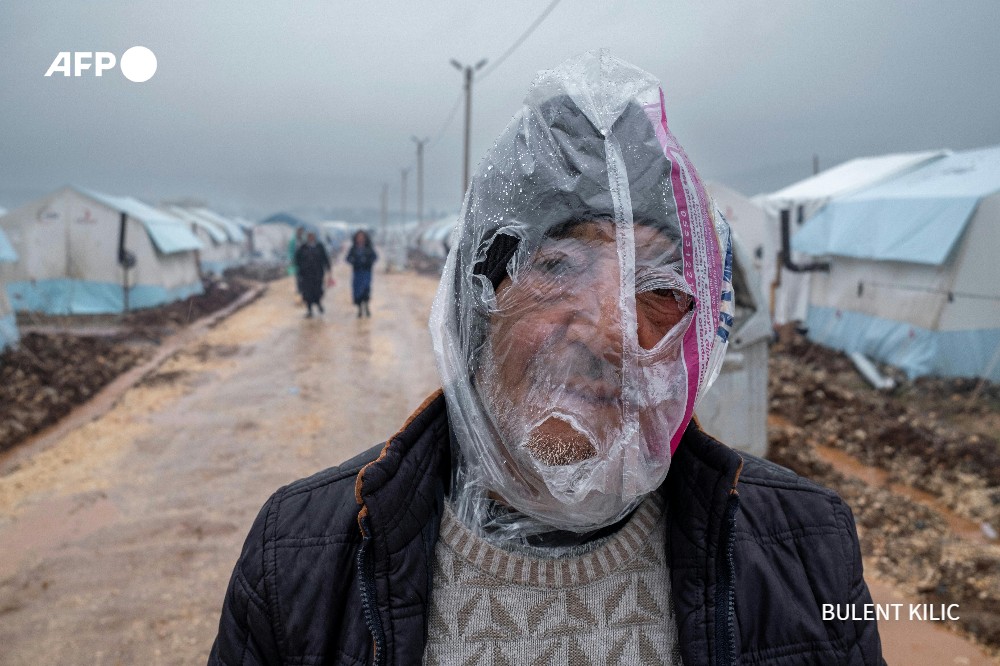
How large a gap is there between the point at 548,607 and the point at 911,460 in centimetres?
634

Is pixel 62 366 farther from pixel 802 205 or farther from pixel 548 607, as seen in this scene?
pixel 802 205

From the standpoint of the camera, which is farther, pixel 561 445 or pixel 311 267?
pixel 311 267

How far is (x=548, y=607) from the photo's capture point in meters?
1.12

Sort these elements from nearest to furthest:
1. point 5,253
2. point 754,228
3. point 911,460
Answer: point 911,460, point 5,253, point 754,228

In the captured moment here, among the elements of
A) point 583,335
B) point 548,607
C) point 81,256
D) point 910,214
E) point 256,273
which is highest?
point 910,214

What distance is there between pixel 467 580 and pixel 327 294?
20132mm

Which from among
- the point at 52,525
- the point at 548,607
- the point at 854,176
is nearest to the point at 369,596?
the point at 548,607

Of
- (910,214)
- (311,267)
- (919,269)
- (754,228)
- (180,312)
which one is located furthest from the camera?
(180,312)

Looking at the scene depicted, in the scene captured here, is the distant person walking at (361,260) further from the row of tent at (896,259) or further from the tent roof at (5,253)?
the row of tent at (896,259)

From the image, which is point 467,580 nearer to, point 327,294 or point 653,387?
point 653,387

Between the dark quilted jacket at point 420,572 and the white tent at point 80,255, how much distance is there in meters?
16.4

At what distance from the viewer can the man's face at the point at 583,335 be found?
1.10 m

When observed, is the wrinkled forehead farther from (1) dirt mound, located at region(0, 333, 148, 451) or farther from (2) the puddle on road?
(1) dirt mound, located at region(0, 333, 148, 451)

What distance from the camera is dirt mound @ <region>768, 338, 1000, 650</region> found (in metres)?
4.02
